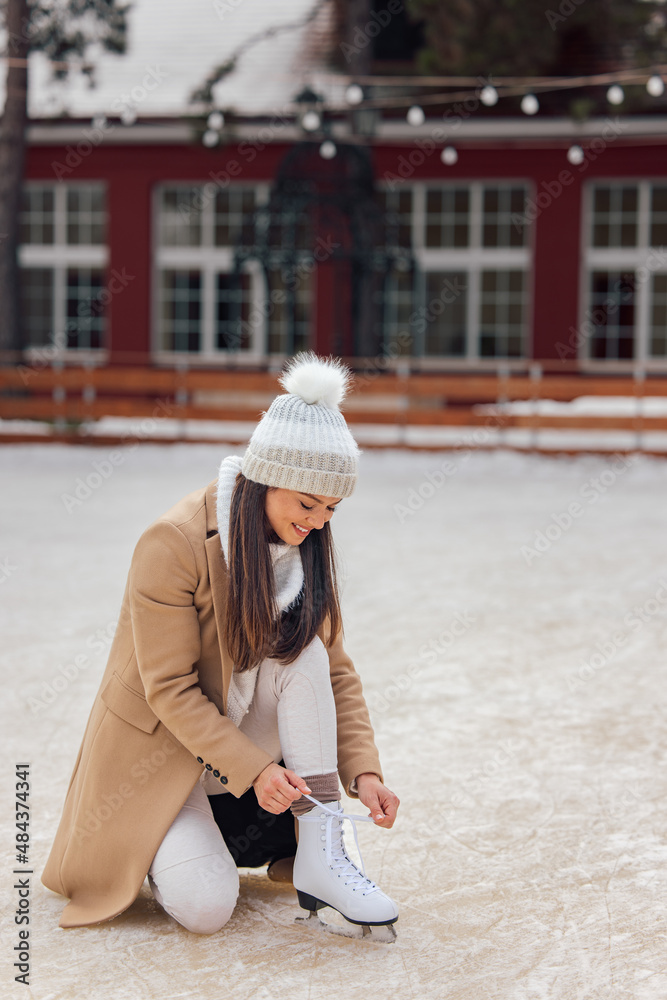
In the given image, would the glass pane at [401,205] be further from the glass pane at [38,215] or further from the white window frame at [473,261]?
the glass pane at [38,215]

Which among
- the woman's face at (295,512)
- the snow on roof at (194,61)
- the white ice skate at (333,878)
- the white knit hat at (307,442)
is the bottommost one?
the white ice skate at (333,878)

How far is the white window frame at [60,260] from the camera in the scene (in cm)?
1662

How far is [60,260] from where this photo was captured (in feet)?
55.2

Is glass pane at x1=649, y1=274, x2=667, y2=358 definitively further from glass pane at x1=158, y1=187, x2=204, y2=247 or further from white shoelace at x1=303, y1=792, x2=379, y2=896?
white shoelace at x1=303, y1=792, x2=379, y2=896

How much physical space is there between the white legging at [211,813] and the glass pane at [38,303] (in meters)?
15.4

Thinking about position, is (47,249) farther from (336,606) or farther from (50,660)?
(336,606)

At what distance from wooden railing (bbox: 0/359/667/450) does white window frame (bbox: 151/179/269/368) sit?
2.57 m

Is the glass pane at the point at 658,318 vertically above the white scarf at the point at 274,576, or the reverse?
the glass pane at the point at 658,318

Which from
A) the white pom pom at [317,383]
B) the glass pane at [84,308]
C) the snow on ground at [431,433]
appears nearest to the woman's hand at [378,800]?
the white pom pom at [317,383]

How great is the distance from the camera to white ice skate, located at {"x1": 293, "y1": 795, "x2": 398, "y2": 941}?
2248mm

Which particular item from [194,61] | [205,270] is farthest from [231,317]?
[194,61]

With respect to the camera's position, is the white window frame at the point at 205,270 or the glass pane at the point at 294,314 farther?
the white window frame at the point at 205,270

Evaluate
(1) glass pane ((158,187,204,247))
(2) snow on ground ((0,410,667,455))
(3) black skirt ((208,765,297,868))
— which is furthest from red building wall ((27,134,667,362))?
(3) black skirt ((208,765,297,868))

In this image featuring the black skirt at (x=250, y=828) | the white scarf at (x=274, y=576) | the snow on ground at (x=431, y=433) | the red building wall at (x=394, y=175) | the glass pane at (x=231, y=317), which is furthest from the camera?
the glass pane at (x=231, y=317)
